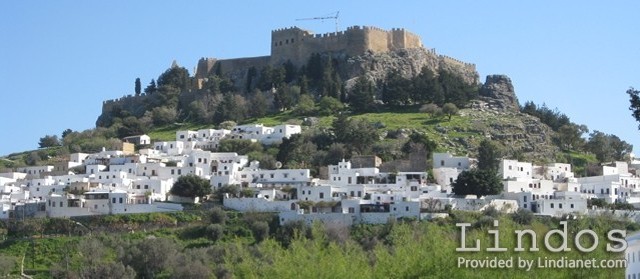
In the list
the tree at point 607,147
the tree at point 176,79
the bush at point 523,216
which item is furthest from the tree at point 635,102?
the tree at point 176,79

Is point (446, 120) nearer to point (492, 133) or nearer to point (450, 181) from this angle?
point (492, 133)

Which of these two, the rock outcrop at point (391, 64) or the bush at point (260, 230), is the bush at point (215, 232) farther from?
the rock outcrop at point (391, 64)

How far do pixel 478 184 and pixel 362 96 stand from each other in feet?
68.2

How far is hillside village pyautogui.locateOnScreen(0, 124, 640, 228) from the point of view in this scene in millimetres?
60812

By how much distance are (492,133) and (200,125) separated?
18261mm

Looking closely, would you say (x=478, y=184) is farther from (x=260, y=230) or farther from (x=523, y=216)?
(x=260, y=230)

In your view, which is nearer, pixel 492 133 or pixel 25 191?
pixel 25 191

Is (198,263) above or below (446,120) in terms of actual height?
below

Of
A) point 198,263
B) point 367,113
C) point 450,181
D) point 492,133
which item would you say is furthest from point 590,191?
point 198,263

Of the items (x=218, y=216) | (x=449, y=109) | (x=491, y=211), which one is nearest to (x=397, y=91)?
(x=449, y=109)

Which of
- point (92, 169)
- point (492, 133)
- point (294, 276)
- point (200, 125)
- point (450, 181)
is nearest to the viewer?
point (294, 276)

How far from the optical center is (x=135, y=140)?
263 ft

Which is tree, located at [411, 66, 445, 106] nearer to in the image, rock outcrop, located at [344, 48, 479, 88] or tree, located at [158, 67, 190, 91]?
rock outcrop, located at [344, 48, 479, 88]

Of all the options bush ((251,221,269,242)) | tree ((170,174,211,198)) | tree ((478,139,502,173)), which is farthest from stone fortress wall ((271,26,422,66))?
bush ((251,221,269,242))
